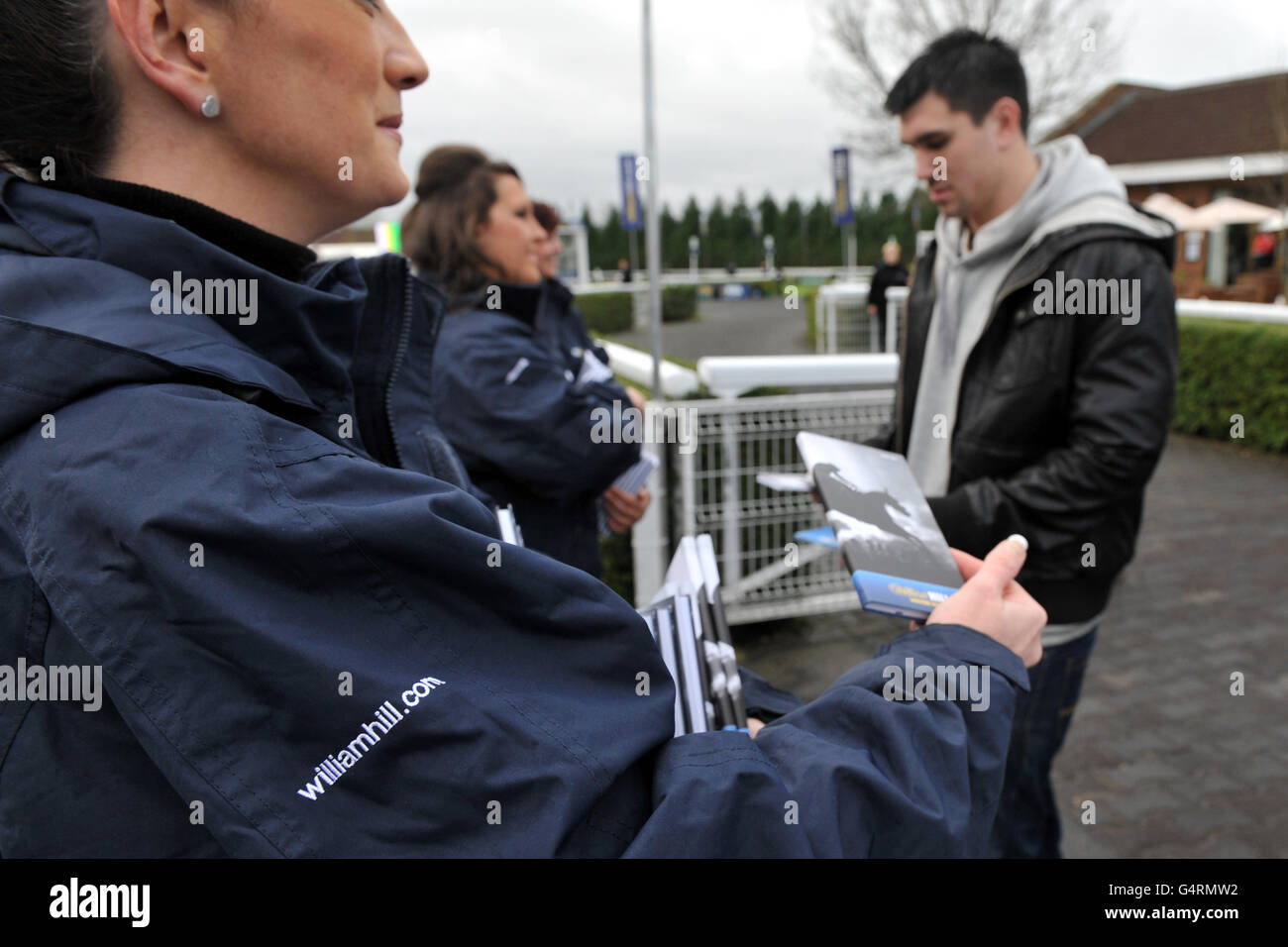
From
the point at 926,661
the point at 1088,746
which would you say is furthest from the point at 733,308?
the point at 926,661

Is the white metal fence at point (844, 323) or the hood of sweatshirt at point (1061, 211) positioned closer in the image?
the hood of sweatshirt at point (1061, 211)

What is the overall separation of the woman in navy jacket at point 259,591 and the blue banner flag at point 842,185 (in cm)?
1791

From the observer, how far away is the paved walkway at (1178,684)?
128 inches

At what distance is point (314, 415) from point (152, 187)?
317mm

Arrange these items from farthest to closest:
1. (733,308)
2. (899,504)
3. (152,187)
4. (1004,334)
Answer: (733,308) < (1004,334) < (899,504) < (152,187)

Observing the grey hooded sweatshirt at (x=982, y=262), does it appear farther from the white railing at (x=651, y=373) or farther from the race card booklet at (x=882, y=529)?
the white railing at (x=651, y=373)

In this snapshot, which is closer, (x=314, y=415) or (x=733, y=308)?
(x=314, y=415)

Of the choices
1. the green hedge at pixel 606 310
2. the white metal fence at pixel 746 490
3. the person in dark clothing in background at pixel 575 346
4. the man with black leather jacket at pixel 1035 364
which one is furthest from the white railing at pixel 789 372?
the green hedge at pixel 606 310

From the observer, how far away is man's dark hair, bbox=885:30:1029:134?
103 inches

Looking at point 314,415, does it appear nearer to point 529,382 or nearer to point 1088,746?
point 529,382

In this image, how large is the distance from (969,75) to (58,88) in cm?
243

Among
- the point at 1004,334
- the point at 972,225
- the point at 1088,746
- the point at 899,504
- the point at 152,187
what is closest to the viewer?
the point at 152,187
